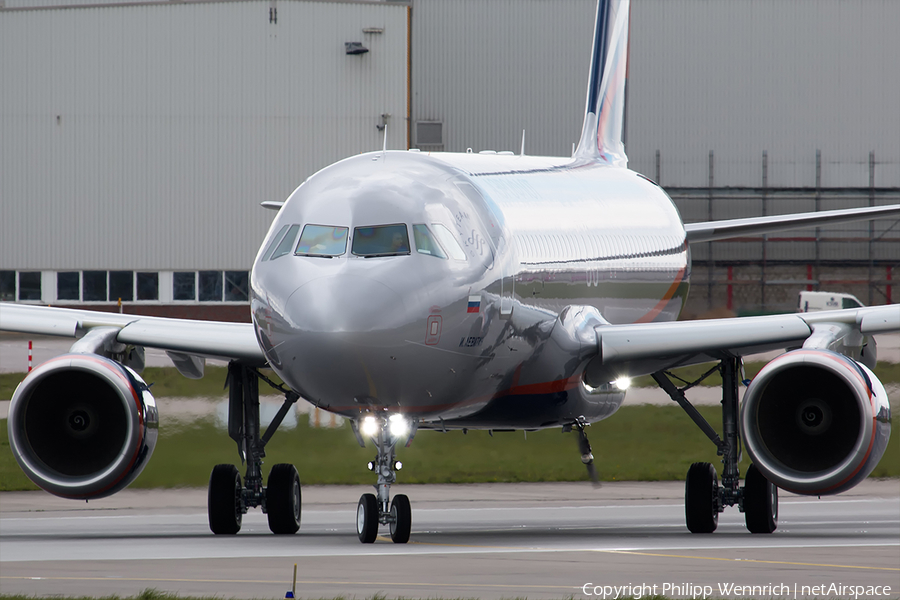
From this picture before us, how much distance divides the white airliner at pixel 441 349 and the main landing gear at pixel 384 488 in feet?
0.07

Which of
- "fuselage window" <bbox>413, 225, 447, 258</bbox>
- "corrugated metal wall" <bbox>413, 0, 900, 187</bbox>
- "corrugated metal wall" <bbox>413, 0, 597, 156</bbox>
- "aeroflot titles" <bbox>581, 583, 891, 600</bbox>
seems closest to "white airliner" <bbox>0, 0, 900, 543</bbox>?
"fuselage window" <bbox>413, 225, 447, 258</bbox>

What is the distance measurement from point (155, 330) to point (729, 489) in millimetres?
7165

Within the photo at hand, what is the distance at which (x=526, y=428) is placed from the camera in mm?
17297

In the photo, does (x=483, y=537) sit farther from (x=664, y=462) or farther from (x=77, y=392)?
(x=664, y=462)

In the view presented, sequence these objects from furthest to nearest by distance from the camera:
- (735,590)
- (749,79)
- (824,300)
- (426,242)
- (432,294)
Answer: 1. (749,79)
2. (824,300)
3. (426,242)
4. (432,294)
5. (735,590)

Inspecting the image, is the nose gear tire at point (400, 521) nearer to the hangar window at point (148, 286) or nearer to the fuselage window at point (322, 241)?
the fuselage window at point (322, 241)

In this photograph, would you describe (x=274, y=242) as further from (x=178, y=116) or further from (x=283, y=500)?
(x=178, y=116)

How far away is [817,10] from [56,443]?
1754 inches

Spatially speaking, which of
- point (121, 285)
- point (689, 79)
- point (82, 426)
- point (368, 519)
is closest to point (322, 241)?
point (368, 519)

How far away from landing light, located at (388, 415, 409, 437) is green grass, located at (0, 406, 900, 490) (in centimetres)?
897

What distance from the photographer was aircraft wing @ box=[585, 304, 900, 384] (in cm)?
1538

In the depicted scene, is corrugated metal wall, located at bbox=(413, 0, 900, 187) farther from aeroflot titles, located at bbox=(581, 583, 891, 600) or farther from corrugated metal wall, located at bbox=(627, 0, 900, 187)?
aeroflot titles, located at bbox=(581, 583, 891, 600)

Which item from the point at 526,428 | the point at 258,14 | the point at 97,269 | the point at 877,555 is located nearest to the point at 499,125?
the point at 258,14

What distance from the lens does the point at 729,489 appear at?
58.1 ft
